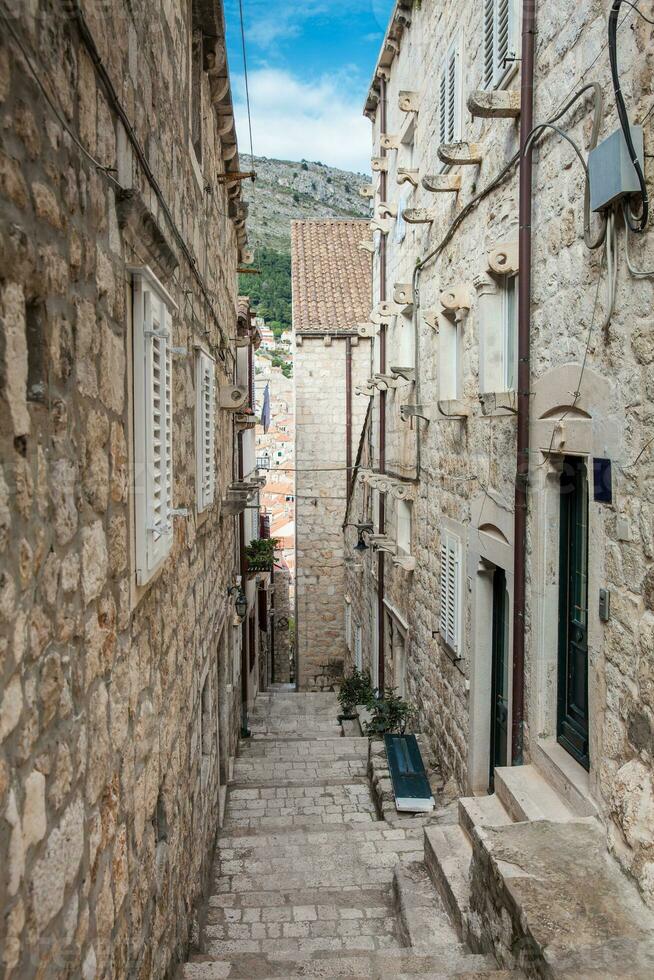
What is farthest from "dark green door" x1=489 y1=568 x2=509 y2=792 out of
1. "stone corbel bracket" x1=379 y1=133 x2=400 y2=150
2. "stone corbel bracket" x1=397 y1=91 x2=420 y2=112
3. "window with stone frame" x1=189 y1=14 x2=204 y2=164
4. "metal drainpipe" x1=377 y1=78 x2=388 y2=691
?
"stone corbel bracket" x1=379 y1=133 x2=400 y2=150

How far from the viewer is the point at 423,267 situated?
9102mm

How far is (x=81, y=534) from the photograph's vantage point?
238cm

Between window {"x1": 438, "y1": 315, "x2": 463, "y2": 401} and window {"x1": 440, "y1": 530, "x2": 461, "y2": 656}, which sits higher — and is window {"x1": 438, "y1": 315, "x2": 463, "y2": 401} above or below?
above

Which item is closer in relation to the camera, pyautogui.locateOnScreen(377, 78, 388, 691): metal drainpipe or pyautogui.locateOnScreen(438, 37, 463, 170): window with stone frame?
pyautogui.locateOnScreen(438, 37, 463, 170): window with stone frame

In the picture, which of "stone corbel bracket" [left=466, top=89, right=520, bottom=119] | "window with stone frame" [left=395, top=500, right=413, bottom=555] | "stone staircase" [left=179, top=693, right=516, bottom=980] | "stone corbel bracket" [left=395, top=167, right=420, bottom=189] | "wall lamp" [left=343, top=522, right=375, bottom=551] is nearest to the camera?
"stone staircase" [left=179, top=693, right=516, bottom=980]

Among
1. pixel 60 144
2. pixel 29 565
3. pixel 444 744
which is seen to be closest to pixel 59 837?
pixel 29 565

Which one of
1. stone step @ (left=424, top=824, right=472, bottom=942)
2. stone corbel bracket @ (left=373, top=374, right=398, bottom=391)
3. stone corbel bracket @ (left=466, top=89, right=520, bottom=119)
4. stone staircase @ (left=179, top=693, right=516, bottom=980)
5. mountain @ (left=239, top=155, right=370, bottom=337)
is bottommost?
stone staircase @ (left=179, top=693, right=516, bottom=980)

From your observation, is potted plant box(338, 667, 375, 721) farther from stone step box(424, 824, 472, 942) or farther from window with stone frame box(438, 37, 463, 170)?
window with stone frame box(438, 37, 463, 170)

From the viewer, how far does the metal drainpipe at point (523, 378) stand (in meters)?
5.15

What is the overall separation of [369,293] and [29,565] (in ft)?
61.7

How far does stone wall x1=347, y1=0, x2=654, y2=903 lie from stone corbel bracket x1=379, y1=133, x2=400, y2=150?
1.27 metres

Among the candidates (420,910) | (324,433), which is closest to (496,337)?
(420,910)

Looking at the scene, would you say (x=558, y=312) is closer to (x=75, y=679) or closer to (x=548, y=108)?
(x=548, y=108)

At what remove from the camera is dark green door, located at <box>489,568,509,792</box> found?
643 centimetres
